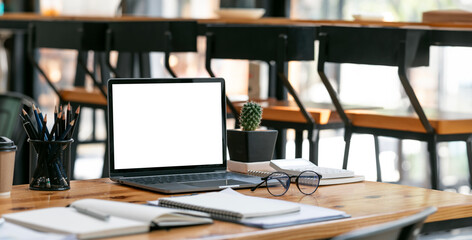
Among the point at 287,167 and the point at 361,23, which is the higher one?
the point at 361,23

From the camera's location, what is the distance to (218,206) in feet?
5.74

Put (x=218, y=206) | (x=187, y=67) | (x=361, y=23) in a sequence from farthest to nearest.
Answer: (x=187, y=67) → (x=361, y=23) → (x=218, y=206)

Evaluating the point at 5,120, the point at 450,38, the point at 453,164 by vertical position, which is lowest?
the point at 453,164

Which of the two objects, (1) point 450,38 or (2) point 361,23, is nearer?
(1) point 450,38

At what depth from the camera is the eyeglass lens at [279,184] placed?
2.07 metres

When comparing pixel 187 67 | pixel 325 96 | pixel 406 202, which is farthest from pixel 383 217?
pixel 187 67

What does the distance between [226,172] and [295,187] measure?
0.83 ft

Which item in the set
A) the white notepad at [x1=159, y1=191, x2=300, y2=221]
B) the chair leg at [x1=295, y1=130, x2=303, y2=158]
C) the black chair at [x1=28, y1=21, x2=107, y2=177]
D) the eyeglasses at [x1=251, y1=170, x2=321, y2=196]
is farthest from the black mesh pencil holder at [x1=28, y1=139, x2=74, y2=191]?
the black chair at [x1=28, y1=21, x2=107, y2=177]

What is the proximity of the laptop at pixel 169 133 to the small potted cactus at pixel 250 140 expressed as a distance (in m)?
0.09

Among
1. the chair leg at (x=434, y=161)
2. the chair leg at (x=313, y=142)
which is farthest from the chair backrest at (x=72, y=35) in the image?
the chair leg at (x=434, y=161)

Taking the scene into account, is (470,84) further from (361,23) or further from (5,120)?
(5,120)

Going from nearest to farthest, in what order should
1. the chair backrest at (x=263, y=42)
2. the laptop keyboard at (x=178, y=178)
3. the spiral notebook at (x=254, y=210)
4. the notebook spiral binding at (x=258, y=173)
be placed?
the spiral notebook at (x=254, y=210) < the laptop keyboard at (x=178, y=178) < the notebook spiral binding at (x=258, y=173) < the chair backrest at (x=263, y=42)

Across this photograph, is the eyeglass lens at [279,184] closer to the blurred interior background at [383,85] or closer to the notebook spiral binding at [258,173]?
the notebook spiral binding at [258,173]

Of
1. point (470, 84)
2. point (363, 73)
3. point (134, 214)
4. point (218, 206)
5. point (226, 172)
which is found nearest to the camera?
point (134, 214)
